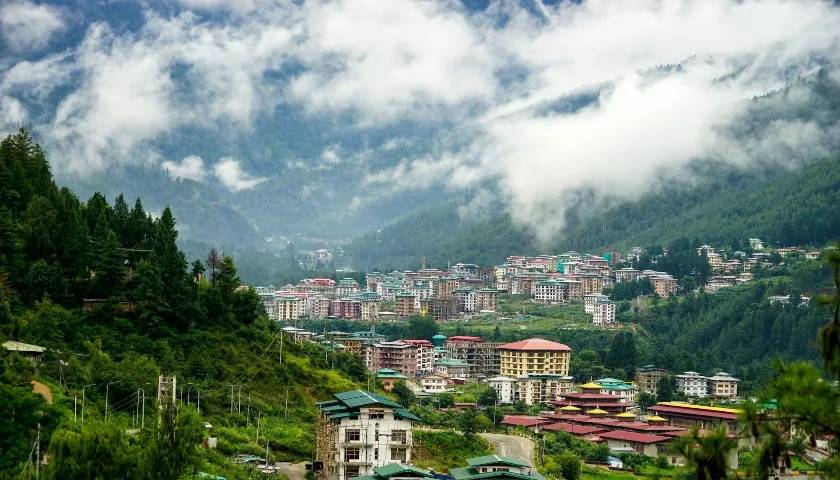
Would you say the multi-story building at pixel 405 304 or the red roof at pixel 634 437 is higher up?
the multi-story building at pixel 405 304

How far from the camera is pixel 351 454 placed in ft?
120

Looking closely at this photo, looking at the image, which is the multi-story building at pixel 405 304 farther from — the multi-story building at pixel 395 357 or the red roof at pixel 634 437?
the red roof at pixel 634 437

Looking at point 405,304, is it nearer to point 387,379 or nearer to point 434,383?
point 434,383

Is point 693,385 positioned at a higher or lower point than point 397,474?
higher

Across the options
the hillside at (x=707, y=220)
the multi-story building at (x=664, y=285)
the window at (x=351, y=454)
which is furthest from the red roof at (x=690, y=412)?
the hillside at (x=707, y=220)

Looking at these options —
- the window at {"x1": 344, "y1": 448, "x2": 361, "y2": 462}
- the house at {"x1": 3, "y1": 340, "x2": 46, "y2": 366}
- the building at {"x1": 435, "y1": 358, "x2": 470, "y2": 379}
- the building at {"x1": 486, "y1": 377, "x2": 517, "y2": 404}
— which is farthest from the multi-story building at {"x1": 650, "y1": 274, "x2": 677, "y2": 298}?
the house at {"x1": 3, "y1": 340, "x2": 46, "y2": 366}

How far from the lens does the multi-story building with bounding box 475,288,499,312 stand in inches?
4533

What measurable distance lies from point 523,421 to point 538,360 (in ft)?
61.7

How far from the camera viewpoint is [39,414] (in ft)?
88.3

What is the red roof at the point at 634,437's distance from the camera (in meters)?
54.7

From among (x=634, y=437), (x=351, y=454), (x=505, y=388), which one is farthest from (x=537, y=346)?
(x=351, y=454)

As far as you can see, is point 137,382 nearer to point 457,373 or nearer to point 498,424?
point 498,424

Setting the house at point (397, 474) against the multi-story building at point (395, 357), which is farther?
the multi-story building at point (395, 357)

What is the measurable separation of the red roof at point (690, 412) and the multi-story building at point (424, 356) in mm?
19179
